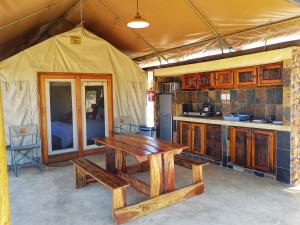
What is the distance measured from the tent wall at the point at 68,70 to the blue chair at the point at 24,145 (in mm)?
166

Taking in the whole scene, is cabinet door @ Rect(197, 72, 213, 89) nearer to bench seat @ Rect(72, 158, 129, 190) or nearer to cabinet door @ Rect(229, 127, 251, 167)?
cabinet door @ Rect(229, 127, 251, 167)

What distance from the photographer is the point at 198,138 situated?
18.4 ft

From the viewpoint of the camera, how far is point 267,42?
4520 mm

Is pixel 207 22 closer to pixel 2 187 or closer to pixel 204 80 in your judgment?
pixel 204 80

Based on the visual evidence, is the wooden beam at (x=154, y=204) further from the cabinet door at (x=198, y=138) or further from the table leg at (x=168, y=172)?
the cabinet door at (x=198, y=138)

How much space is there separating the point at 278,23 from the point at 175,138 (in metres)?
3.26

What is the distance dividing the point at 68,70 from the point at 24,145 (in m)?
1.85

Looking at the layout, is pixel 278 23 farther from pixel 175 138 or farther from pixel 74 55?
pixel 74 55

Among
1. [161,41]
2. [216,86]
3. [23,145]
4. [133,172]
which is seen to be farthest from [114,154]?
[161,41]

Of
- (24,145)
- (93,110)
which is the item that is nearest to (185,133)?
(93,110)

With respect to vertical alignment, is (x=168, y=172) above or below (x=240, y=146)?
below

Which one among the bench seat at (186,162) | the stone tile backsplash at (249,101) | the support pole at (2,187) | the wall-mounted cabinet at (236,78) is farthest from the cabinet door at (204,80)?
the support pole at (2,187)

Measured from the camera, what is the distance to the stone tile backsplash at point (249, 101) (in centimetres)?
450

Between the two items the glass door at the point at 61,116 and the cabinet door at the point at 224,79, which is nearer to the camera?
the cabinet door at the point at 224,79
